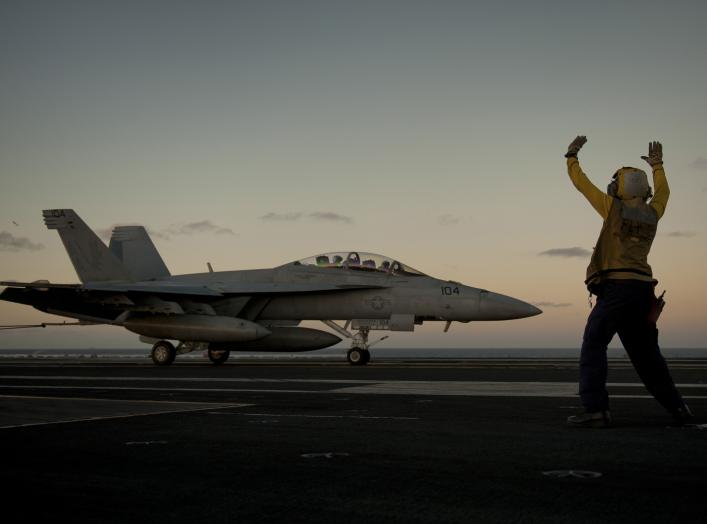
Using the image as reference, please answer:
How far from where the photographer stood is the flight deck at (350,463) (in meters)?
3.15

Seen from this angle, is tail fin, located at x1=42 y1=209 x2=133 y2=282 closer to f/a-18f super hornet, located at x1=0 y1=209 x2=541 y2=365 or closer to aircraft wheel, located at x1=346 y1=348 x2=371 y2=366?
f/a-18f super hornet, located at x1=0 y1=209 x2=541 y2=365

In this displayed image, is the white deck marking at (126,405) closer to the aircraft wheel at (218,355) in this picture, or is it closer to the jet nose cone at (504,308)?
the jet nose cone at (504,308)

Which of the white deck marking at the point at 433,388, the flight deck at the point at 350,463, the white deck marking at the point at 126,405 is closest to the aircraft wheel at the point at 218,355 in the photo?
the white deck marking at the point at 433,388

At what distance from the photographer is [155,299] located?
2277 cm

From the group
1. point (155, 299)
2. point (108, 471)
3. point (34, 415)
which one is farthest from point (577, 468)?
point (155, 299)

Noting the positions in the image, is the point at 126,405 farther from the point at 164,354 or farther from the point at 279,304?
the point at 164,354

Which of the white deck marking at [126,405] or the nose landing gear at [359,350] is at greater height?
the nose landing gear at [359,350]

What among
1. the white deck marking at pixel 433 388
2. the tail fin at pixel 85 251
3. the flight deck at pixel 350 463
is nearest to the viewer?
the flight deck at pixel 350 463

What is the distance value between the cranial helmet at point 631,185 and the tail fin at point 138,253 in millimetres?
23715

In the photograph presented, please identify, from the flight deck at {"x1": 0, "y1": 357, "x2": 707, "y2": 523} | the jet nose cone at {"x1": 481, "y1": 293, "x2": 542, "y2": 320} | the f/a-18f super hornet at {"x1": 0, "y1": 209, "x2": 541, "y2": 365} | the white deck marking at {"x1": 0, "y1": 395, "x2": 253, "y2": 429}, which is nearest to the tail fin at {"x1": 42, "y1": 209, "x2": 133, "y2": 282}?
the f/a-18f super hornet at {"x1": 0, "y1": 209, "x2": 541, "y2": 365}

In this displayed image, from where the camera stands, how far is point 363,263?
22.3 meters

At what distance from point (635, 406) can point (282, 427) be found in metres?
3.95

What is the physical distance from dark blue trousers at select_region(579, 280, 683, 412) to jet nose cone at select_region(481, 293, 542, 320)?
14128 mm

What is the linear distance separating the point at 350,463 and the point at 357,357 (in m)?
17.0
